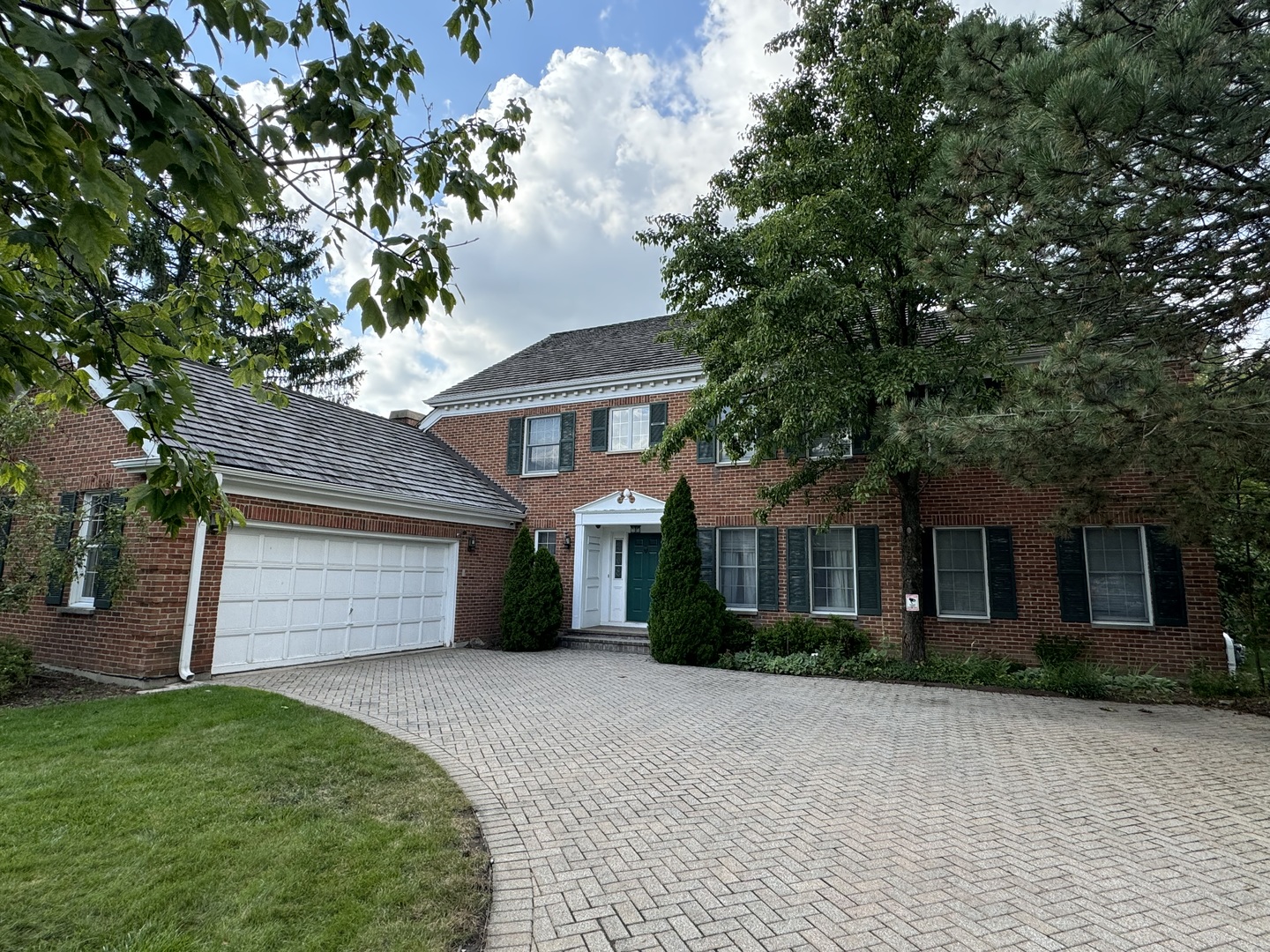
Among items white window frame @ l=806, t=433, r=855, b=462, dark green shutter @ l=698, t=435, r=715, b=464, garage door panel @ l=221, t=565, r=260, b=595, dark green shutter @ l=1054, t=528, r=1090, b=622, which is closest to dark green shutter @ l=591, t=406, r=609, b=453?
dark green shutter @ l=698, t=435, r=715, b=464

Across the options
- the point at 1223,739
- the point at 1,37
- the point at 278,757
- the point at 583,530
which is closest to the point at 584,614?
the point at 583,530

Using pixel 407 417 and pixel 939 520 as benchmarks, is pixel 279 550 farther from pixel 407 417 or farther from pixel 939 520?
pixel 939 520

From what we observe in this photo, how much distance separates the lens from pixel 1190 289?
642 cm

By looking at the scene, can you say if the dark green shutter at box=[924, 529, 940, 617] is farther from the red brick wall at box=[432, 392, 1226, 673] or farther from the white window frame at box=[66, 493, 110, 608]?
the white window frame at box=[66, 493, 110, 608]

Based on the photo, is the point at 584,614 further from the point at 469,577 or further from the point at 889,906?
the point at 889,906

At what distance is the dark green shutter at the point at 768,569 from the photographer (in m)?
13.0

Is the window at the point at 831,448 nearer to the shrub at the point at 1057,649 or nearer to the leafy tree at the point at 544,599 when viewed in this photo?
the shrub at the point at 1057,649

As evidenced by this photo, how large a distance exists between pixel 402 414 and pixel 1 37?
16768 millimetres

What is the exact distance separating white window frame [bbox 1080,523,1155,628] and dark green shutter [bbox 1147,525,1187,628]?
0.26 feet

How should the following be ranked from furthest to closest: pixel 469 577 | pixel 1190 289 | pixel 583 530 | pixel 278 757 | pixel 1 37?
pixel 583 530 < pixel 469 577 < pixel 1190 289 < pixel 278 757 < pixel 1 37

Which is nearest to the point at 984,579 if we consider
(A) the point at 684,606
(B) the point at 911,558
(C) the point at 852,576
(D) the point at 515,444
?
(B) the point at 911,558

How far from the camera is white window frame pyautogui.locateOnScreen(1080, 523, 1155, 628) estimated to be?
34.6ft

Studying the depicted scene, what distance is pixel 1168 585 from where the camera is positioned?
10.4 m

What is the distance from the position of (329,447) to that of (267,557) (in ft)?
9.75
